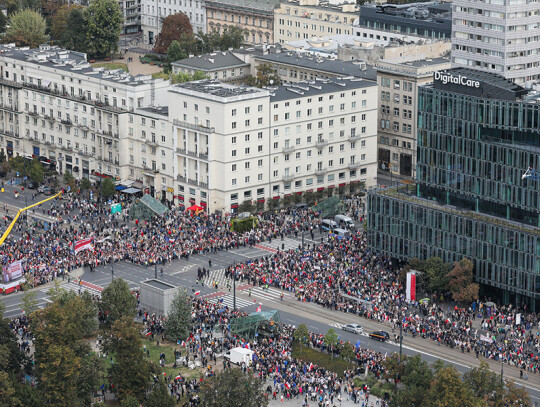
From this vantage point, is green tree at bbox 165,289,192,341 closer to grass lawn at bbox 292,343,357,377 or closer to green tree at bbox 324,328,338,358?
grass lawn at bbox 292,343,357,377

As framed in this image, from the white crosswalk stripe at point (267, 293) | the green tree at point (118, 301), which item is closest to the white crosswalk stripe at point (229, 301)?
the white crosswalk stripe at point (267, 293)

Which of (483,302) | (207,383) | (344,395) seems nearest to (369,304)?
(483,302)

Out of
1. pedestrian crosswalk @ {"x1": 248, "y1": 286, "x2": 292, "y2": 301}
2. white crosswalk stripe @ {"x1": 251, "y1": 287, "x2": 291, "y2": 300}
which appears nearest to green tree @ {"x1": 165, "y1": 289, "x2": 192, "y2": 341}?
pedestrian crosswalk @ {"x1": 248, "y1": 286, "x2": 292, "y2": 301}

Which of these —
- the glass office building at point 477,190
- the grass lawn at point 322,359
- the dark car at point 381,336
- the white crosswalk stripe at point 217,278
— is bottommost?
the grass lawn at point 322,359

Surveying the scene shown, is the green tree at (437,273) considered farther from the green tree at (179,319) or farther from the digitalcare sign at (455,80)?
the green tree at (179,319)

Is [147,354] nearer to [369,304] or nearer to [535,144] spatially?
[369,304]

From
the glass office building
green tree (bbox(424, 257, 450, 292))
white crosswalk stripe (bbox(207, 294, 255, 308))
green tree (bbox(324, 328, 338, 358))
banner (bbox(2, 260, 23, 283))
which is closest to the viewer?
green tree (bbox(324, 328, 338, 358))
